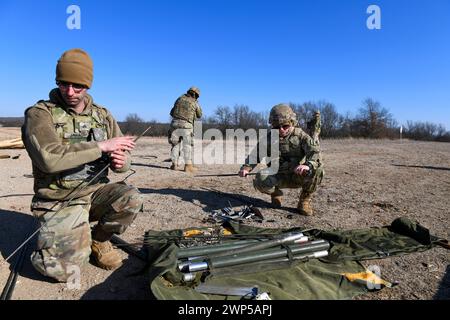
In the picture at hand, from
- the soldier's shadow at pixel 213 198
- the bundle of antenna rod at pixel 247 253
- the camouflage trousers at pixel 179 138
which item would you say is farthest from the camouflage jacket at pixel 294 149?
the camouflage trousers at pixel 179 138

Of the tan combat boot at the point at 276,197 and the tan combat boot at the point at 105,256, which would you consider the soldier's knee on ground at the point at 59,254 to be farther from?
the tan combat boot at the point at 276,197

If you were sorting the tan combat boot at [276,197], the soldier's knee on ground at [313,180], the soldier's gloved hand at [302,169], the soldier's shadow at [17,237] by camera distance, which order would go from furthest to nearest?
the tan combat boot at [276,197], the soldier's knee on ground at [313,180], the soldier's gloved hand at [302,169], the soldier's shadow at [17,237]

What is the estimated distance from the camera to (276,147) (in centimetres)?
567

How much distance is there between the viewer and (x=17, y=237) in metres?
4.10

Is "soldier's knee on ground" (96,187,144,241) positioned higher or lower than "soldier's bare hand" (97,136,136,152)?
lower

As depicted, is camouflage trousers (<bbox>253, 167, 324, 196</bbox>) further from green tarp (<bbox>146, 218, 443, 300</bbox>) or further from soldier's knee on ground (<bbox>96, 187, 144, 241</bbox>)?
soldier's knee on ground (<bbox>96, 187, 144, 241</bbox>)

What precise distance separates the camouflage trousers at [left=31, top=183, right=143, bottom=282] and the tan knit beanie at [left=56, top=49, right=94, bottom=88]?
103 cm

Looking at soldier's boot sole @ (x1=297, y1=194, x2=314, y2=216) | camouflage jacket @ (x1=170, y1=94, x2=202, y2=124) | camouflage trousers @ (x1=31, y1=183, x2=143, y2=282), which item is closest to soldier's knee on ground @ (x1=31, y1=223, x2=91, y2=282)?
camouflage trousers @ (x1=31, y1=183, x2=143, y2=282)

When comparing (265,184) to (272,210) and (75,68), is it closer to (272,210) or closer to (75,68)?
(272,210)

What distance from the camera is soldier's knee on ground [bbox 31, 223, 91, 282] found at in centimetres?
301

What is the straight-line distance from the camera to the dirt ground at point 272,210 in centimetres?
303

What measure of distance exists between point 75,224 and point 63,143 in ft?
2.33

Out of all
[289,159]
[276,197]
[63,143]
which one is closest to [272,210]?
[276,197]

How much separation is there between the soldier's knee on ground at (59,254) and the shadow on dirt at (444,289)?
9.22 ft
